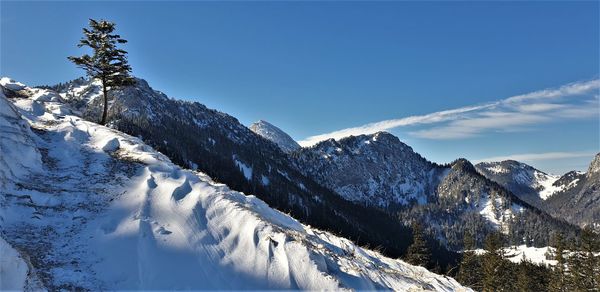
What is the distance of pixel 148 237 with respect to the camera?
43.0 feet

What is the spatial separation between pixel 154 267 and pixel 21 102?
2181 cm

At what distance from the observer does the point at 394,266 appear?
16.7 metres

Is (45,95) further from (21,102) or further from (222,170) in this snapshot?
(222,170)

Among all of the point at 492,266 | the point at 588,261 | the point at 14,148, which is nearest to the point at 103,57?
the point at 14,148

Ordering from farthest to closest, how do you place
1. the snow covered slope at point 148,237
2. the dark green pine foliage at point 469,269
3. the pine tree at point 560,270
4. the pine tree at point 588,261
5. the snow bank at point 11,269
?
the dark green pine foliage at point 469,269 → the pine tree at point 560,270 → the pine tree at point 588,261 → the snow covered slope at point 148,237 → the snow bank at point 11,269

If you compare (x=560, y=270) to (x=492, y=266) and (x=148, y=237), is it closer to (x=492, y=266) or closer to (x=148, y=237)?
(x=492, y=266)

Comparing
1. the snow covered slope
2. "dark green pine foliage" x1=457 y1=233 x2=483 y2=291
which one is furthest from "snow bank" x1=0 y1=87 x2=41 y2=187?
"dark green pine foliage" x1=457 y1=233 x2=483 y2=291

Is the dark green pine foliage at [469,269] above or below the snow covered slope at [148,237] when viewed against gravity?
below

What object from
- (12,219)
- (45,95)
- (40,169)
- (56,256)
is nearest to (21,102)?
(45,95)

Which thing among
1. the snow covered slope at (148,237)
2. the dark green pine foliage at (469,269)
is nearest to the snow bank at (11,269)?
the snow covered slope at (148,237)

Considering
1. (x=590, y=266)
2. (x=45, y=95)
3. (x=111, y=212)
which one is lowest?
(x=590, y=266)

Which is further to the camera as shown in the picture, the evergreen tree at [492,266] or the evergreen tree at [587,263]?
the evergreen tree at [587,263]

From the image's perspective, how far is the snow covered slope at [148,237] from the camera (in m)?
11.6

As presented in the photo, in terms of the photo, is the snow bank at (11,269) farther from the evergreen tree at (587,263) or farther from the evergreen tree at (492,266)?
the evergreen tree at (587,263)
